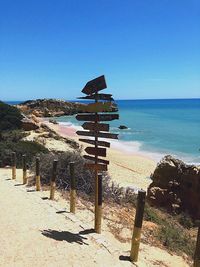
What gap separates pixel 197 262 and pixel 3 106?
73.2 ft

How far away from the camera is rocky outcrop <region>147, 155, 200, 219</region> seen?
13.2 m

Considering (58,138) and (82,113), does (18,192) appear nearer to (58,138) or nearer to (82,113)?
(82,113)

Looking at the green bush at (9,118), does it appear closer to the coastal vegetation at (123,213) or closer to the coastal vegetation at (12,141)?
the coastal vegetation at (12,141)

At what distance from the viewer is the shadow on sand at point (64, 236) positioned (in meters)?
8.20

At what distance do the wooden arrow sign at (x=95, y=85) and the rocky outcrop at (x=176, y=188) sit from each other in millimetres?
5894

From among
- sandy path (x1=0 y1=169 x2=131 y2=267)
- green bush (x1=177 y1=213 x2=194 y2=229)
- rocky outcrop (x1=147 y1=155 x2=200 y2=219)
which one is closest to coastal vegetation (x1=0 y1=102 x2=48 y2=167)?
rocky outcrop (x1=147 y1=155 x2=200 y2=219)

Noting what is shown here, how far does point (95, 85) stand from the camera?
870 centimetres

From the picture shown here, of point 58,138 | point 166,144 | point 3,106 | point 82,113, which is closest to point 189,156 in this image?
point 166,144

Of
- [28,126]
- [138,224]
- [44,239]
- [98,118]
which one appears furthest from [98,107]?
[28,126]

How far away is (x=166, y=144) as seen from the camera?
1603 inches

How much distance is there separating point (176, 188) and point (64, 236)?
624cm

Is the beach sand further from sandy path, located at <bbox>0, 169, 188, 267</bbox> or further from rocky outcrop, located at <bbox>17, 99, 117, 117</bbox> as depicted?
rocky outcrop, located at <bbox>17, 99, 117, 117</bbox>

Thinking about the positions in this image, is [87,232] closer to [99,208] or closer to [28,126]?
[99,208]

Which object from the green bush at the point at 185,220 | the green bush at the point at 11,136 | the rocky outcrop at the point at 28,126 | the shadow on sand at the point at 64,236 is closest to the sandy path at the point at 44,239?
the shadow on sand at the point at 64,236
